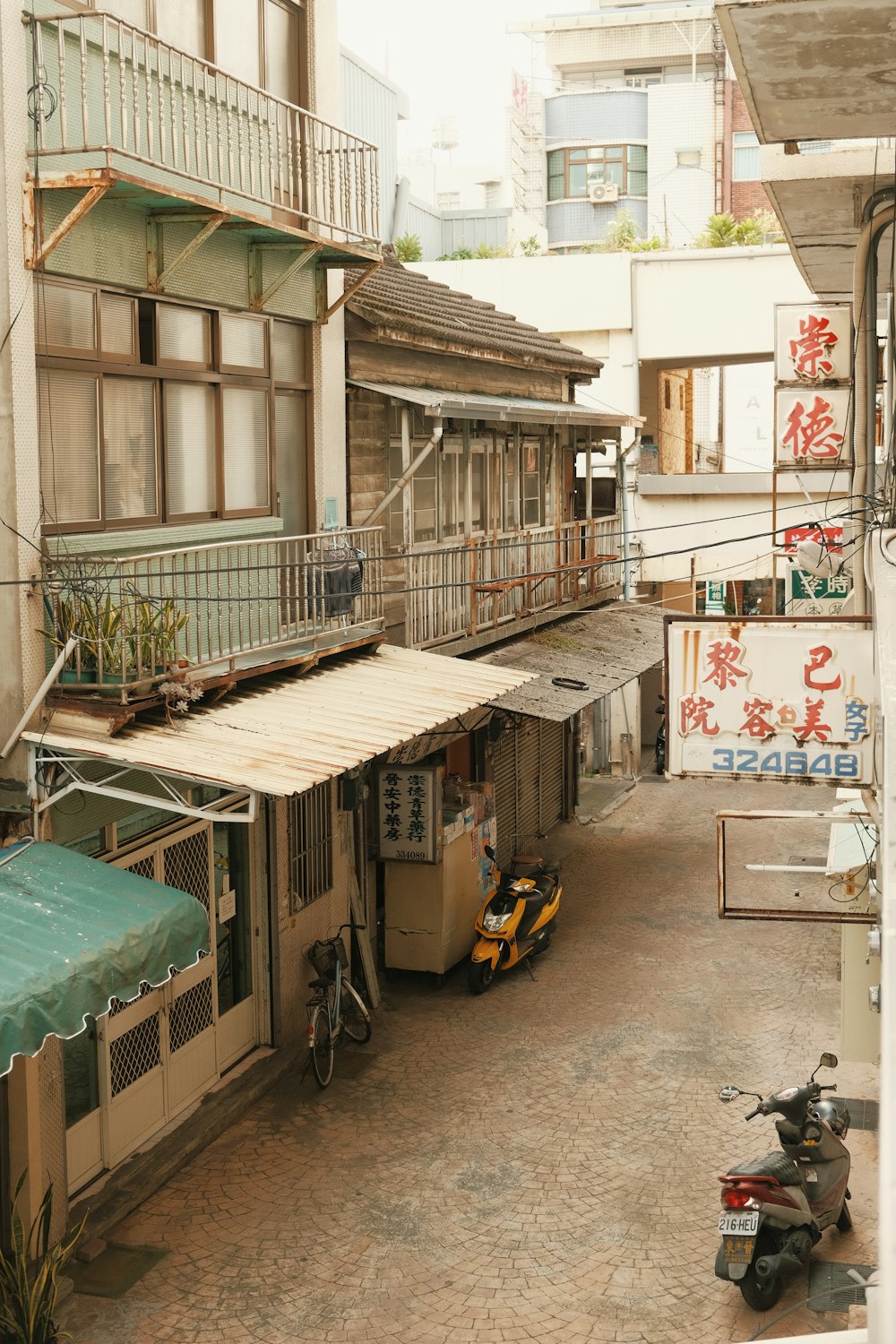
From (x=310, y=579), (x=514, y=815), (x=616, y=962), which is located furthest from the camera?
(x=514, y=815)

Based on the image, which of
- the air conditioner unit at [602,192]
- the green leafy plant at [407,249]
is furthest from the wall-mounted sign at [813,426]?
the air conditioner unit at [602,192]

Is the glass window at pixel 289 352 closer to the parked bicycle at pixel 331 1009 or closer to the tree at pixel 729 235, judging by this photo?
the parked bicycle at pixel 331 1009

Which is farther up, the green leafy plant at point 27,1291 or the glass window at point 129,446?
the glass window at point 129,446

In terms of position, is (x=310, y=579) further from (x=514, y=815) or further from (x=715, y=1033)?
(x=514, y=815)

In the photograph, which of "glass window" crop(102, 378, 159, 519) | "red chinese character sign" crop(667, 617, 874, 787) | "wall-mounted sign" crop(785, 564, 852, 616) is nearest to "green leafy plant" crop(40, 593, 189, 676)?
"glass window" crop(102, 378, 159, 519)

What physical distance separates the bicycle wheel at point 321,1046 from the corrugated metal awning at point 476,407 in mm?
6330

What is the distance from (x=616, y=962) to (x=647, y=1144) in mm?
4924

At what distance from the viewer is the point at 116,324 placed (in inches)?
432

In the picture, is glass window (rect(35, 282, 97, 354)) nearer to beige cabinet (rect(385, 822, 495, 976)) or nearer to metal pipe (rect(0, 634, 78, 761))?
metal pipe (rect(0, 634, 78, 761))

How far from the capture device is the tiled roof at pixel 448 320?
1586 cm

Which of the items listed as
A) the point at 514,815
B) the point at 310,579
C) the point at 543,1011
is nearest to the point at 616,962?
the point at 543,1011

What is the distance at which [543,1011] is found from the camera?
49.7 ft

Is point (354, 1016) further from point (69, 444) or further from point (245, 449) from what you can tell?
point (69, 444)

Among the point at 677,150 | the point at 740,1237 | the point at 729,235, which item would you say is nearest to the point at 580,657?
the point at 740,1237
